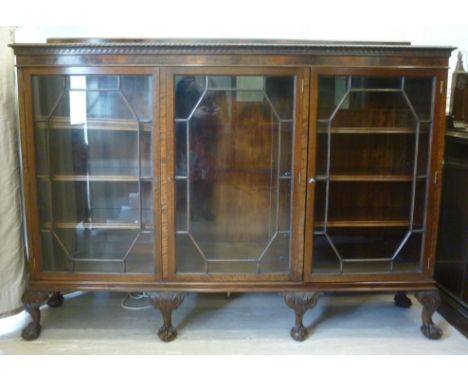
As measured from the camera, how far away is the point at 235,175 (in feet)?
6.42

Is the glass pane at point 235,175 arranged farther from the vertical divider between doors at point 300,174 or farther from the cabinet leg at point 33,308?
the cabinet leg at point 33,308

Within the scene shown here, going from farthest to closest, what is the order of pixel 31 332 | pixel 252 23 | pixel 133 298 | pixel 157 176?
pixel 133 298 < pixel 252 23 < pixel 31 332 < pixel 157 176

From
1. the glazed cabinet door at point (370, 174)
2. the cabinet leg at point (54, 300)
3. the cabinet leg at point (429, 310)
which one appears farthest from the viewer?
the cabinet leg at point (54, 300)

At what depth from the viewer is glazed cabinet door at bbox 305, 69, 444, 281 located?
1.86 m

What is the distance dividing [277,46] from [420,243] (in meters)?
1.08

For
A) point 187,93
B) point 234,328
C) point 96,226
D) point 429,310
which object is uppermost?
point 187,93

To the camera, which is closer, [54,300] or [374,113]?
[374,113]

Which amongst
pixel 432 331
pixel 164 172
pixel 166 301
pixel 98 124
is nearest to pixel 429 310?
pixel 432 331

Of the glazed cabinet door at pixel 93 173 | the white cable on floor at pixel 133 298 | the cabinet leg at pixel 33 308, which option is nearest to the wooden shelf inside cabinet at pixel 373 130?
the glazed cabinet door at pixel 93 173

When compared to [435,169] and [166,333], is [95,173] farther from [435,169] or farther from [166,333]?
[435,169]

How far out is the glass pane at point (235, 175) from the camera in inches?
72.8

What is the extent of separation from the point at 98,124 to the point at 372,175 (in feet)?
4.11

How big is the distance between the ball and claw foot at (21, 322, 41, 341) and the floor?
0.03 m

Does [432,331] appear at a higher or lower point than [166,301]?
lower
